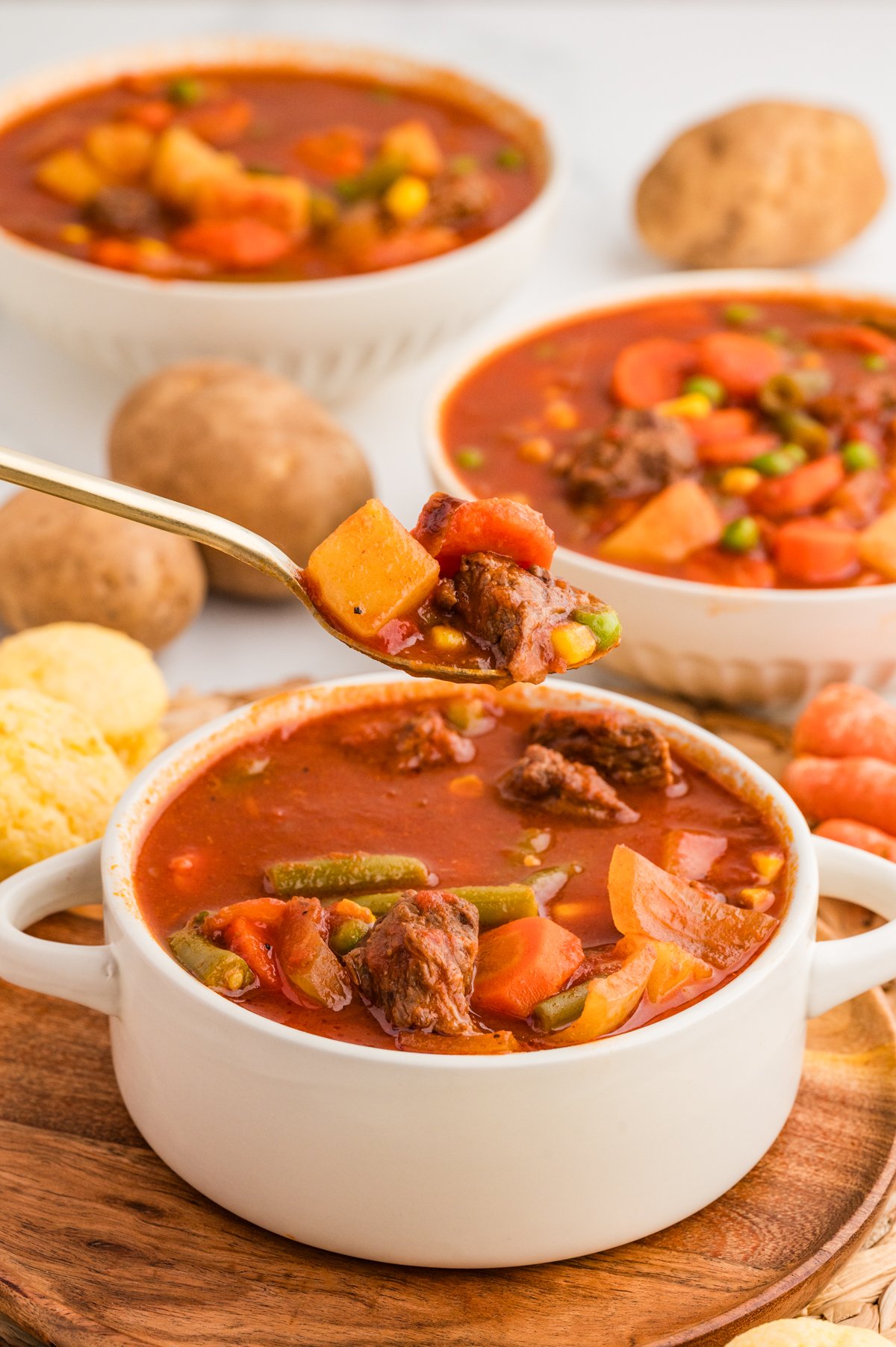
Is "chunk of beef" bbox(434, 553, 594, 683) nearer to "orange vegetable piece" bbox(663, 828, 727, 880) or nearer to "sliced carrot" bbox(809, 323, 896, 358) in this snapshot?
"orange vegetable piece" bbox(663, 828, 727, 880)

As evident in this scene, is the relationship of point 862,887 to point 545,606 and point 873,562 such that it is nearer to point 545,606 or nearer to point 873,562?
point 545,606

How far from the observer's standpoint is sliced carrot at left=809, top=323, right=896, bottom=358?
547cm

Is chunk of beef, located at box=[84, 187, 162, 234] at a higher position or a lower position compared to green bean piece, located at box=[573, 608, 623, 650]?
lower

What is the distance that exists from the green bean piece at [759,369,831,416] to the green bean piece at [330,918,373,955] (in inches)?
105

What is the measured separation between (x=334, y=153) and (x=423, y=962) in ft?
13.5

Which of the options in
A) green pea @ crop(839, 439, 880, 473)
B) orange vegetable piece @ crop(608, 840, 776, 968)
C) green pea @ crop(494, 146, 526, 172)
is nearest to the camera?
orange vegetable piece @ crop(608, 840, 776, 968)

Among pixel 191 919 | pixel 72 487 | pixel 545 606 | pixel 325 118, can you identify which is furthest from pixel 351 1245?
pixel 325 118

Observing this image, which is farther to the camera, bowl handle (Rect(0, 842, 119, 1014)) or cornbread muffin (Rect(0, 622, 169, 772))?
cornbread muffin (Rect(0, 622, 169, 772))

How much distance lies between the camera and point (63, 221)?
577 cm

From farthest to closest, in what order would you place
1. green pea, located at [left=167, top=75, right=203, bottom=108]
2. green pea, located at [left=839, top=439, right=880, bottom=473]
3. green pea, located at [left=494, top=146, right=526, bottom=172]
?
green pea, located at [left=167, top=75, right=203, bottom=108] → green pea, located at [left=494, top=146, right=526, bottom=172] → green pea, located at [left=839, top=439, right=880, bottom=473]

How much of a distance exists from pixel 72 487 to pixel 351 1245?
131 centimetres

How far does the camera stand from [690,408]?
16.4 feet

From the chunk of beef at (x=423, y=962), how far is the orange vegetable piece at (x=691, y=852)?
450mm

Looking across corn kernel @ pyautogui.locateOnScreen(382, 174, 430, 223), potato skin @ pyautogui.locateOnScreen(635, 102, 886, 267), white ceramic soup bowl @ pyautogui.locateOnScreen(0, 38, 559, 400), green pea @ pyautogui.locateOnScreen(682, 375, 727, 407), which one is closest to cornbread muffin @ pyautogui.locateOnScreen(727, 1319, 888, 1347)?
green pea @ pyautogui.locateOnScreen(682, 375, 727, 407)
